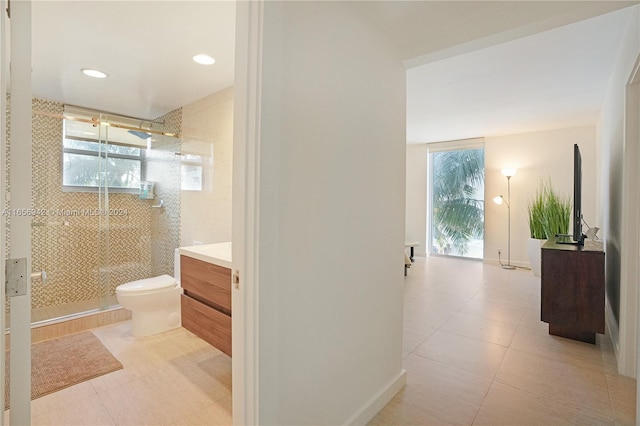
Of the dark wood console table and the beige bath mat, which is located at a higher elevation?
the dark wood console table

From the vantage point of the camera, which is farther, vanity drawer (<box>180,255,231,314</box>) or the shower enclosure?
the shower enclosure

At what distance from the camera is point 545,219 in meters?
4.93

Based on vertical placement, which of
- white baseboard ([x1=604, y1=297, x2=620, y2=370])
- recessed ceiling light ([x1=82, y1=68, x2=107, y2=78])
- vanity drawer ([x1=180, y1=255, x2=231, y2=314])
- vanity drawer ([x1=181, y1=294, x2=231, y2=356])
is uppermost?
recessed ceiling light ([x1=82, y1=68, x2=107, y2=78])

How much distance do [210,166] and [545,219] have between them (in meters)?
4.94

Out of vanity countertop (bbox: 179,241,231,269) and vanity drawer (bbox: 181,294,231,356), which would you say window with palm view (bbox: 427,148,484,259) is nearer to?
vanity countertop (bbox: 179,241,231,269)

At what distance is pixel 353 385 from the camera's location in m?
1.64

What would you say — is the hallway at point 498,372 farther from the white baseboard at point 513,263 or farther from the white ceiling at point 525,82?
the white ceiling at point 525,82

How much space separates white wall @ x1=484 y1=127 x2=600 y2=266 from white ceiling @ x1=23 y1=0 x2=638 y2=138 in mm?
901

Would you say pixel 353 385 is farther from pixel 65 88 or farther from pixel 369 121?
pixel 65 88

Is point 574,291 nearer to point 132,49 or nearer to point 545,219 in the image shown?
point 545,219

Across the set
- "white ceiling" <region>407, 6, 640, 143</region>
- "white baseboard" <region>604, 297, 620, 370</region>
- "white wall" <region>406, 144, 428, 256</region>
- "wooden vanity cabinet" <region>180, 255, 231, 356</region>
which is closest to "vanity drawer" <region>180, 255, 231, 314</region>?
"wooden vanity cabinet" <region>180, 255, 231, 356</region>

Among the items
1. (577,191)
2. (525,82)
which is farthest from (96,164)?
(577,191)

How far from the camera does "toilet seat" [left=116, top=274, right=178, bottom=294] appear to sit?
8.74 ft

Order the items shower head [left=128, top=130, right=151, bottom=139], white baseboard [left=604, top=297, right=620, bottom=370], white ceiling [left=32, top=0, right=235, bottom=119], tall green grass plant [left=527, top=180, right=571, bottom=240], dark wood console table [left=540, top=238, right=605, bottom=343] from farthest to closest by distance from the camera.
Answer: tall green grass plant [left=527, top=180, right=571, bottom=240] → shower head [left=128, top=130, right=151, bottom=139] → dark wood console table [left=540, top=238, right=605, bottom=343] → white baseboard [left=604, top=297, right=620, bottom=370] → white ceiling [left=32, top=0, right=235, bottom=119]
